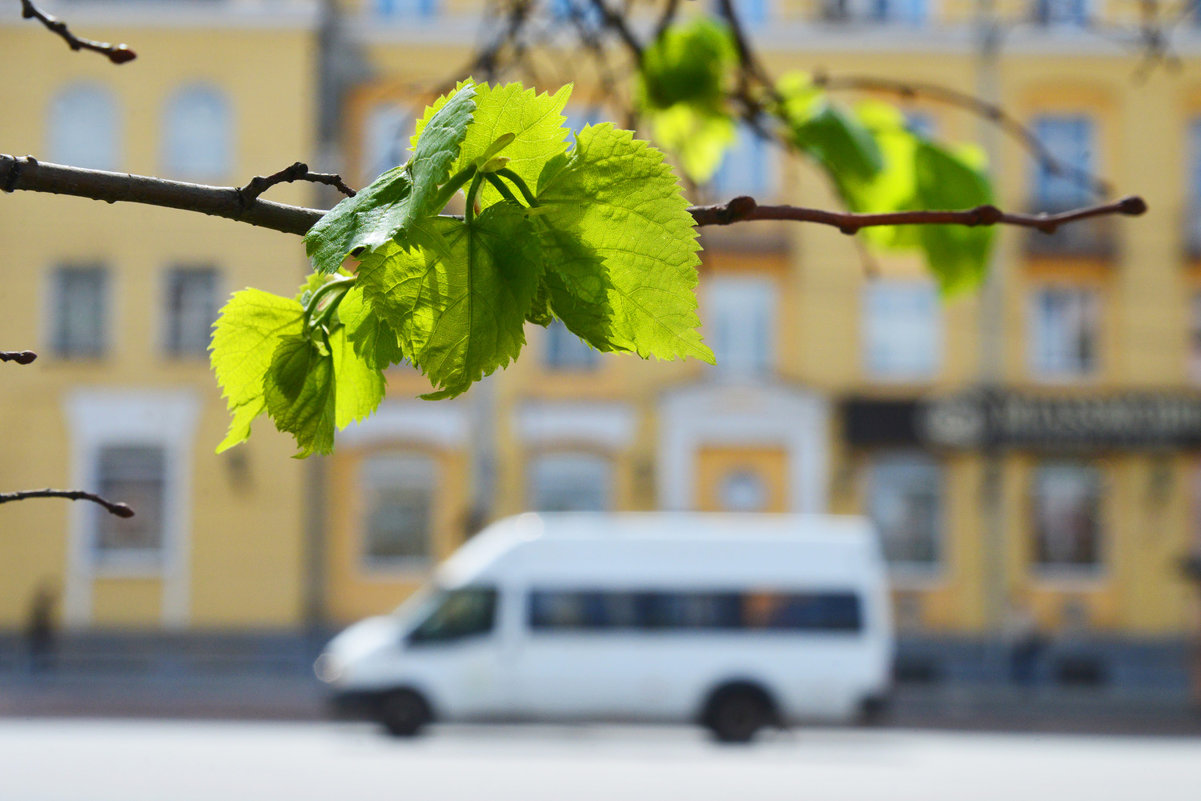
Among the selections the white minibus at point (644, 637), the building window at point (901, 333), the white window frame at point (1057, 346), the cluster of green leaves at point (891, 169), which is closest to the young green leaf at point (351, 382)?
the cluster of green leaves at point (891, 169)

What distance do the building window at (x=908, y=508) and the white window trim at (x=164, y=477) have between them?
353 inches

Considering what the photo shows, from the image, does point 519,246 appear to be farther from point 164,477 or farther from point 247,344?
point 164,477

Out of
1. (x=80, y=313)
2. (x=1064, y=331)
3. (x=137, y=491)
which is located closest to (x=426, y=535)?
(x=137, y=491)

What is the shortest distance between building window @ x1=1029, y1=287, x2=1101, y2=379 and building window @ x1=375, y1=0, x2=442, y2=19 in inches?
349

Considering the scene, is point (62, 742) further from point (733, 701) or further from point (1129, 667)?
point (1129, 667)

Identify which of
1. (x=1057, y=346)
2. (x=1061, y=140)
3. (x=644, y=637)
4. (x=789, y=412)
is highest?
(x=1061, y=140)

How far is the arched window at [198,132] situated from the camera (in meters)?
18.7

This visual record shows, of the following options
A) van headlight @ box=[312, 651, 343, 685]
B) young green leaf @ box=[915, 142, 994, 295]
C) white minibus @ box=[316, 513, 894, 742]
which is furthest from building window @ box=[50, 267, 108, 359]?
young green leaf @ box=[915, 142, 994, 295]

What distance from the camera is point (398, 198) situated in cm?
62

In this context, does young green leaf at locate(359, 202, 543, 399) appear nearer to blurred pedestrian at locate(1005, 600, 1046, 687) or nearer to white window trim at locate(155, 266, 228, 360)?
white window trim at locate(155, 266, 228, 360)

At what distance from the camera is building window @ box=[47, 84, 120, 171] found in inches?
730

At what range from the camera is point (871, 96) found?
1731 cm

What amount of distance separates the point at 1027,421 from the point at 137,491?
11.6 meters

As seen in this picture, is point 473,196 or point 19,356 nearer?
point 473,196
